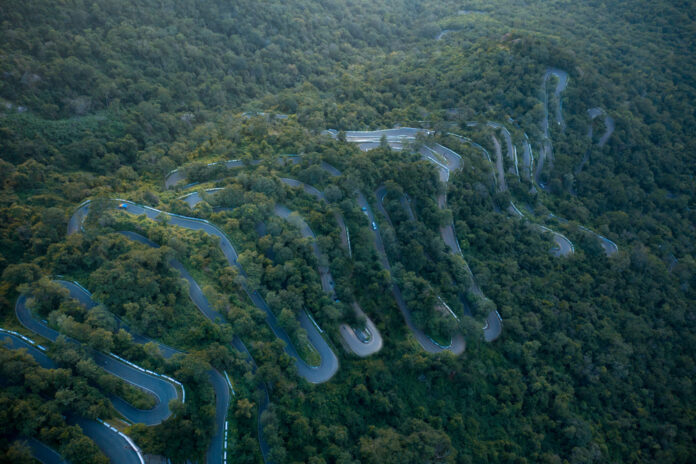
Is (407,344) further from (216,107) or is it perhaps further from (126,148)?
(216,107)

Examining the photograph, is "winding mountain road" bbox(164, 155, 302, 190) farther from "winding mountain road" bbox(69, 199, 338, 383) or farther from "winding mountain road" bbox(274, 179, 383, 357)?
"winding mountain road" bbox(274, 179, 383, 357)

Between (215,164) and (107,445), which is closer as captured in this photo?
(107,445)

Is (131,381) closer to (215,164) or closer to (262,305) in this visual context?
(262,305)

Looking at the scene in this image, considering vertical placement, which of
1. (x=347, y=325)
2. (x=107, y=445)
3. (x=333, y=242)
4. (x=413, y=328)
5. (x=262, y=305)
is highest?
(x=107, y=445)

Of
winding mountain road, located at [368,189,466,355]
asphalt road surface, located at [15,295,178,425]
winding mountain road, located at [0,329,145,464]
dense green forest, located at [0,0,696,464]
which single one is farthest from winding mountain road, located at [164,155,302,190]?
winding mountain road, located at [0,329,145,464]

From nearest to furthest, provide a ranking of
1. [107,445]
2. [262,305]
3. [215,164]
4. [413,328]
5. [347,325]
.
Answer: [107,445], [262,305], [347,325], [413,328], [215,164]

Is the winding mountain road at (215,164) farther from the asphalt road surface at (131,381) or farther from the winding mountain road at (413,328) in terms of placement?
the asphalt road surface at (131,381)

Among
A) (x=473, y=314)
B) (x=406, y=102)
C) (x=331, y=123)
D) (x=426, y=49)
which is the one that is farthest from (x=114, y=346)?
(x=426, y=49)

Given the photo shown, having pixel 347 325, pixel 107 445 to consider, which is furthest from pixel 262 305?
pixel 107 445

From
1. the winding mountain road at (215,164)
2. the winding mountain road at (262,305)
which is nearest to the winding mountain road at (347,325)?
the winding mountain road at (262,305)
